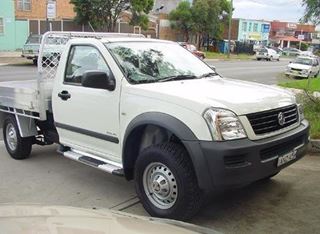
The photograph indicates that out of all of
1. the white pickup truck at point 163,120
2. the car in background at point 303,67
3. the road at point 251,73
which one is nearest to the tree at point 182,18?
the road at point 251,73

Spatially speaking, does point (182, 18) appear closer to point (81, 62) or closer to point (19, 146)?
point (19, 146)

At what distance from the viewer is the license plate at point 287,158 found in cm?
481

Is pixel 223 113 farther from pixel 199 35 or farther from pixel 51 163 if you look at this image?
pixel 199 35

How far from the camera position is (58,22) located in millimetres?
42094

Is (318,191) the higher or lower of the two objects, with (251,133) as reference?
lower

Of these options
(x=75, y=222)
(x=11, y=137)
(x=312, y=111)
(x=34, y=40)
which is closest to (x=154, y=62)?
(x=11, y=137)

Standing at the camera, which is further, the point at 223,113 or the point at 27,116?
the point at 27,116

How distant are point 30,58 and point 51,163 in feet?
77.6

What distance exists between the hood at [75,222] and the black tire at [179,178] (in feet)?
4.97

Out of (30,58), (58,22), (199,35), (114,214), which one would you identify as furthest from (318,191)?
(199,35)

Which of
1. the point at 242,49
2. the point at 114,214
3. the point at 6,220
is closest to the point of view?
the point at 6,220

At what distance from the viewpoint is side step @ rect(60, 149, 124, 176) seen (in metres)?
5.31

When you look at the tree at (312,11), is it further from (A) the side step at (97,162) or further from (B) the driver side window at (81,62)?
(A) the side step at (97,162)

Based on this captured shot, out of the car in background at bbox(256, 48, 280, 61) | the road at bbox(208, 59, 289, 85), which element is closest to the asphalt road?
the road at bbox(208, 59, 289, 85)
